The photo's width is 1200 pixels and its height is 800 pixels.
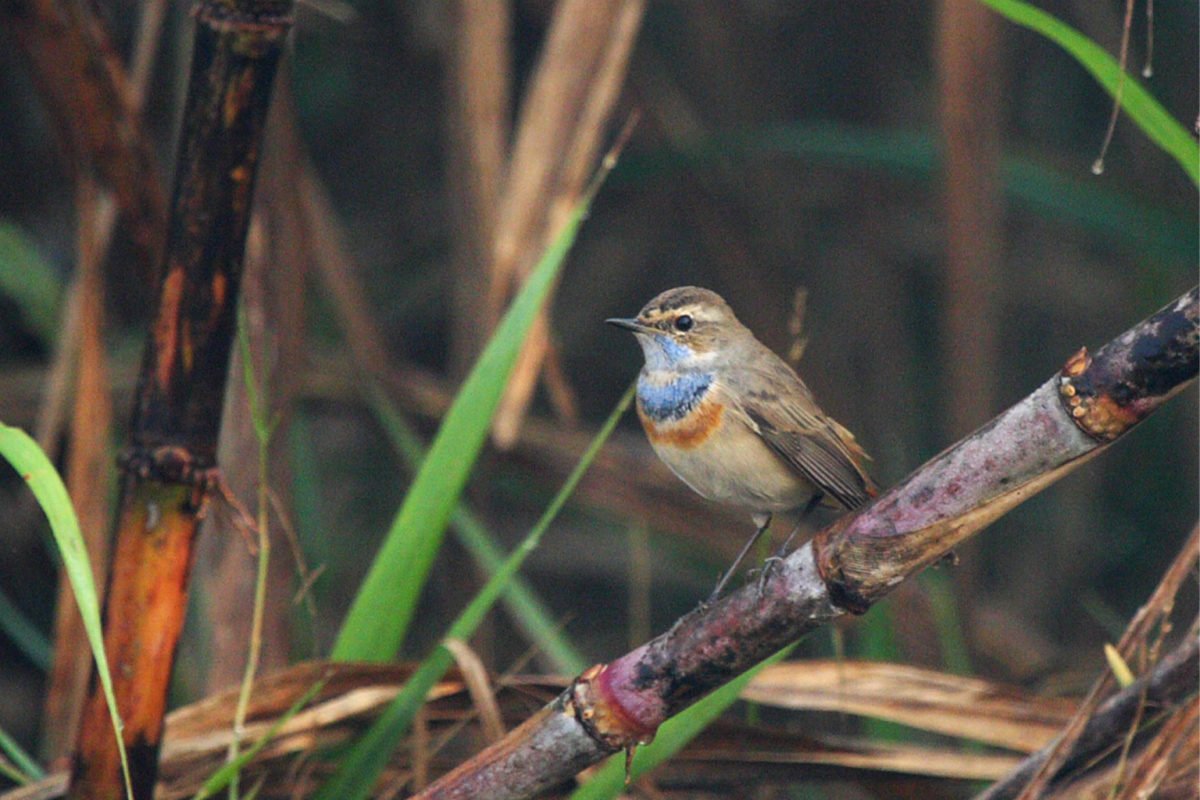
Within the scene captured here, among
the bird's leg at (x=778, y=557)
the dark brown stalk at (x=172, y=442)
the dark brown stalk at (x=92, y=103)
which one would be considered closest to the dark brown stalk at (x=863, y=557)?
the bird's leg at (x=778, y=557)

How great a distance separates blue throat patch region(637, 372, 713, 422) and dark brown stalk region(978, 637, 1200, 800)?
89 cm

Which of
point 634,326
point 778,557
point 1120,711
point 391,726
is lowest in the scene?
point 391,726

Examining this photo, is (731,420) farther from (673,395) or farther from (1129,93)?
(1129,93)

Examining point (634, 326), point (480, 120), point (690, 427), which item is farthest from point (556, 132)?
point (690, 427)

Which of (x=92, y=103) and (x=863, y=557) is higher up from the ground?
(x=92, y=103)

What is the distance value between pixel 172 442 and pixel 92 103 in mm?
832

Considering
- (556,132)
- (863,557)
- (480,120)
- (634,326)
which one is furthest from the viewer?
(480,120)

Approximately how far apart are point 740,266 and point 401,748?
2111 millimetres

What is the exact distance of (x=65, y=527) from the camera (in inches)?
66.8

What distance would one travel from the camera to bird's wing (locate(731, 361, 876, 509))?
245 cm

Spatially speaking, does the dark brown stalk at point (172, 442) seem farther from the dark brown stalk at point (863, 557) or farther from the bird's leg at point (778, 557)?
the bird's leg at point (778, 557)

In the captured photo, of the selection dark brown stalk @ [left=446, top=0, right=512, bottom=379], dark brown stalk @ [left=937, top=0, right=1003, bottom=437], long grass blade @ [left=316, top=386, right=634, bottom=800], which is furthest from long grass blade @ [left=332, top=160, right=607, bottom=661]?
dark brown stalk @ [left=937, top=0, right=1003, bottom=437]

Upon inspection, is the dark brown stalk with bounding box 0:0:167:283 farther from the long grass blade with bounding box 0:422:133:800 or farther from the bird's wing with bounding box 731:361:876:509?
the bird's wing with bounding box 731:361:876:509

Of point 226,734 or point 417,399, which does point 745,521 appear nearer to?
point 417,399
